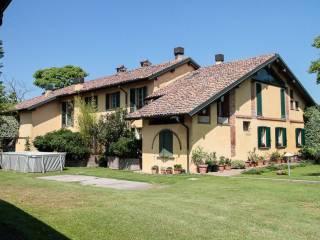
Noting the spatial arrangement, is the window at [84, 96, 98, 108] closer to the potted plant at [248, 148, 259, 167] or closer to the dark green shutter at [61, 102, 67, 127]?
the dark green shutter at [61, 102, 67, 127]

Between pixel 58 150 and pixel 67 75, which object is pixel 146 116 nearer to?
pixel 58 150

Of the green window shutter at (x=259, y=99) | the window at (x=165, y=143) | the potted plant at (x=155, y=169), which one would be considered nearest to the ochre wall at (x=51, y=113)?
the green window shutter at (x=259, y=99)

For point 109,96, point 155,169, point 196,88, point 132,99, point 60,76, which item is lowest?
point 155,169

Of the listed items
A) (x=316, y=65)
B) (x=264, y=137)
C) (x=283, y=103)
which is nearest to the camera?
(x=316, y=65)

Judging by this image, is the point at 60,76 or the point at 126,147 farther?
the point at 60,76

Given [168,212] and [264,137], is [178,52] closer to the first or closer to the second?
[264,137]

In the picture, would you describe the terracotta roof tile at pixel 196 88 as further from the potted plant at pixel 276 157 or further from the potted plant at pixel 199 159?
the potted plant at pixel 276 157

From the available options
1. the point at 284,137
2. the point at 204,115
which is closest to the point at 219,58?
the point at 284,137

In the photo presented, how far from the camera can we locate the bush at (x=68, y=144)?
25.0 metres

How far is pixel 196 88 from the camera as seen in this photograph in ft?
71.3

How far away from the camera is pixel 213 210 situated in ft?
29.6

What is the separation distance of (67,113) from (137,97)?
8.61 meters

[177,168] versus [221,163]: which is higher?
[221,163]

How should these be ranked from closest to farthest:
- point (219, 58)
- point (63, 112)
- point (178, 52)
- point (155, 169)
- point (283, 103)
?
point (155, 169)
point (283, 103)
point (178, 52)
point (219, 58)
point (63, 112)
